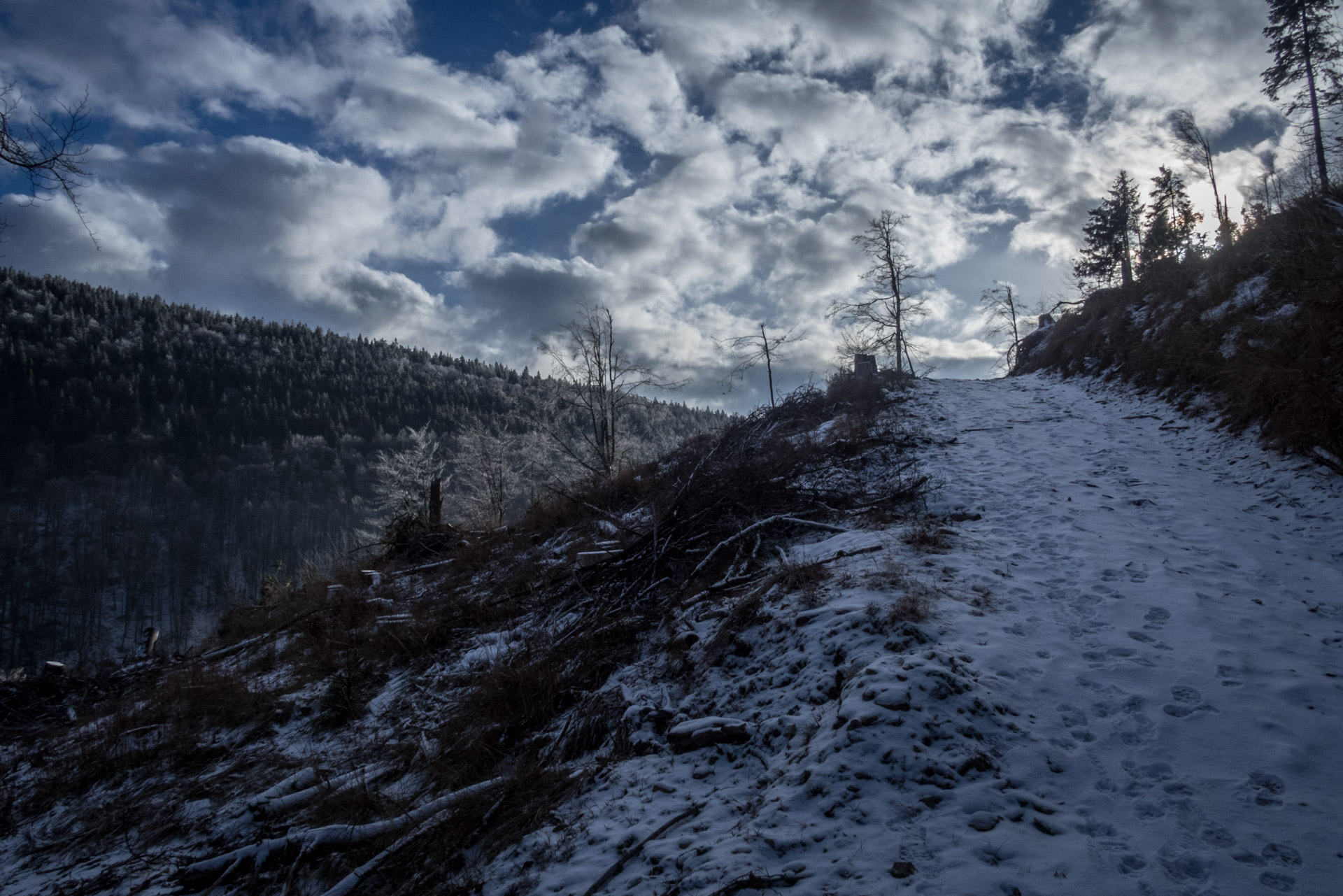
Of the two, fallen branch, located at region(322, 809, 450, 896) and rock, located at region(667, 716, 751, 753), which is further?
rock, located at region(667, 716, 751, 753)

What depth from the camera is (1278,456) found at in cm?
725

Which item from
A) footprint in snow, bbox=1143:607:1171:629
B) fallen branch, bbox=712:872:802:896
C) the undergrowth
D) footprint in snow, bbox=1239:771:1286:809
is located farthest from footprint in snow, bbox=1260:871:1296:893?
footprint in snow, bbox=1143:607:1171:629

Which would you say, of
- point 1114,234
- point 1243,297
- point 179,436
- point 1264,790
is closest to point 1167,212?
point 1114,234

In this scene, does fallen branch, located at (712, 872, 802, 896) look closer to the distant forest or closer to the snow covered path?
the snow covered path

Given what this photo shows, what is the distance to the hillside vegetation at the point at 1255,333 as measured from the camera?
708cm

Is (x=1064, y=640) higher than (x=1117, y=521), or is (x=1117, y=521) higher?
(x=1117, y=521)

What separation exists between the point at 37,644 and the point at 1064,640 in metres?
104

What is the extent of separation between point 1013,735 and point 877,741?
80cm

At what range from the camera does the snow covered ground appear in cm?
244

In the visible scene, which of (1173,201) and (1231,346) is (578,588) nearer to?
(1231,346)

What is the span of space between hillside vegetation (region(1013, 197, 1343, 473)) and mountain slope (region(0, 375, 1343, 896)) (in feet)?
3.29

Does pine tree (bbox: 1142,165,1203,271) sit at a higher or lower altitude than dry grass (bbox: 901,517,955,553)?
higher

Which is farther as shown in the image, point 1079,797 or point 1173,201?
point 1173,201

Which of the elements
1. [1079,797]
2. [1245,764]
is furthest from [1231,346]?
[1079,797]
